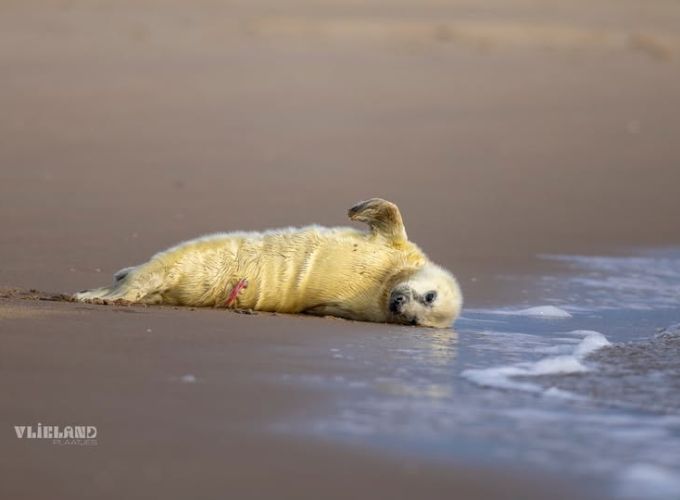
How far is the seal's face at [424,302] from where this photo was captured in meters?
6.27

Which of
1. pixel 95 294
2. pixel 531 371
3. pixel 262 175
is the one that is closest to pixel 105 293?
pixel 95 294

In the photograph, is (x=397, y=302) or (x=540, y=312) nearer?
Result: (x=397, y=302)

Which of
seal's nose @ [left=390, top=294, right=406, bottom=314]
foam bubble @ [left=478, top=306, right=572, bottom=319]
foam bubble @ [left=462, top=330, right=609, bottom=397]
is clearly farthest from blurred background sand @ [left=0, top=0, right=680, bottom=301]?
foam bubble @ [left=462, top=330, right=609, bottom=397]

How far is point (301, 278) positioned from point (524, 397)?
2006 millimetres

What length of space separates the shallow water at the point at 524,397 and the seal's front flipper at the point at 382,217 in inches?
20.6

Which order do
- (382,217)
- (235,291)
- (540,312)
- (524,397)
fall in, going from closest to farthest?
(524,397), (235,291), (382,217), (540,312)

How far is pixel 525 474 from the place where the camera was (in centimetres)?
372

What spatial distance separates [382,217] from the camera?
657cm

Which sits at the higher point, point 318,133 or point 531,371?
point 318,133

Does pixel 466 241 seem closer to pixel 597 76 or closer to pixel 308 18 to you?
pixel 597 76

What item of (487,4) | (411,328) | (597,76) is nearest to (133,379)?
(411,328)

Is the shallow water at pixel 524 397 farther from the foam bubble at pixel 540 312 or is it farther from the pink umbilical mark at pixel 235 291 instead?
the pink umbilical mark at pixel 235 291

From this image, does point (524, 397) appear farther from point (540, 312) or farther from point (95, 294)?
point (540, 312)

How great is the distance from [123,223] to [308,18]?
36.5 feet
